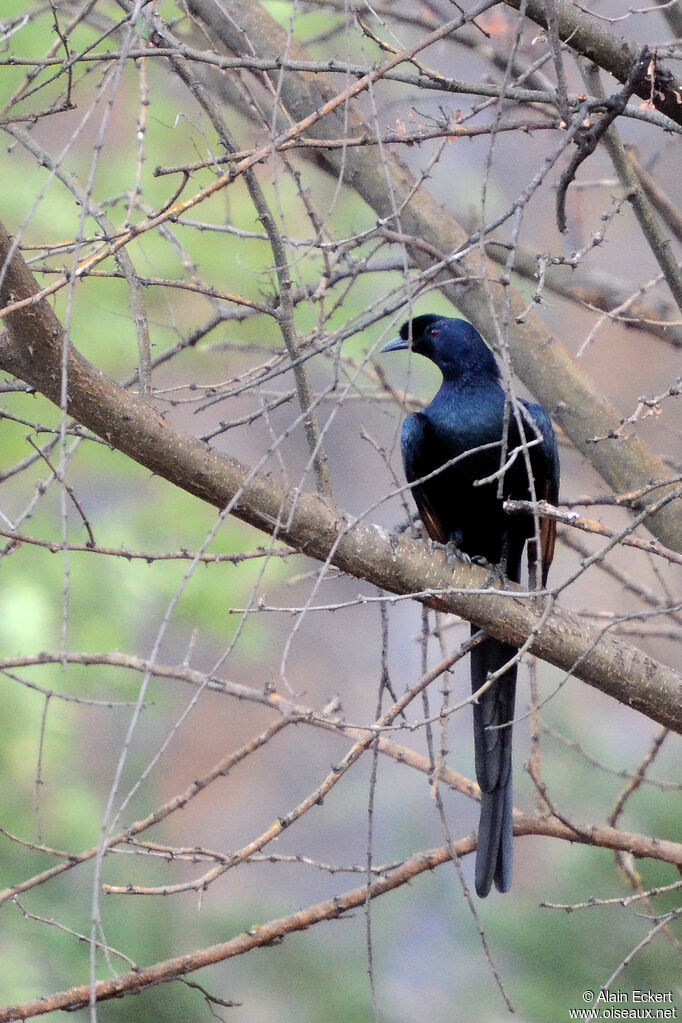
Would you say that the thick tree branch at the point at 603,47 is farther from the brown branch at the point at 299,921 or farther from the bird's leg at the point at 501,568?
the brown branch at the point at 299,921

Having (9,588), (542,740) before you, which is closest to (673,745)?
(542,740)

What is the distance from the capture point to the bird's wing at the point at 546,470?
105 inches

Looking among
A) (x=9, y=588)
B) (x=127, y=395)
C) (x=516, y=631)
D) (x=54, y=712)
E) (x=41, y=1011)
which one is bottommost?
(x=41, y=1011)

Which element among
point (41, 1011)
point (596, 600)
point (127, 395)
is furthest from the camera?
point (596, 600)

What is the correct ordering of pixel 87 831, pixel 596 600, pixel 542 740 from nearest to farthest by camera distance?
pixel 87 831 < pixel 542 740 < pixel 596 600

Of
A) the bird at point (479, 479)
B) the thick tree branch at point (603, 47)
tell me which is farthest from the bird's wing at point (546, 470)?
the thick tree branch at point (603, 47)

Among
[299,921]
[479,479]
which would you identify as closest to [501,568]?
[479,479]

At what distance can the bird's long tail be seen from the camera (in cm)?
246

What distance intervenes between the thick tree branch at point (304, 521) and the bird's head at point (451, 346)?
965 mm

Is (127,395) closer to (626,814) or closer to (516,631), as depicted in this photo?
(516,631)

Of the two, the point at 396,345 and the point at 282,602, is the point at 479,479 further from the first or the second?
the point at 282,602

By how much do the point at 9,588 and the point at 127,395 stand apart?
3.83m

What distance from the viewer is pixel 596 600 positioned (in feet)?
23.9

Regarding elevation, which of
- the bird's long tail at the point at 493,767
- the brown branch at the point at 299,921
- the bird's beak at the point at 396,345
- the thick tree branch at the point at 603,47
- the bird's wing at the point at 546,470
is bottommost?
the brown branch at the point at 299,921
